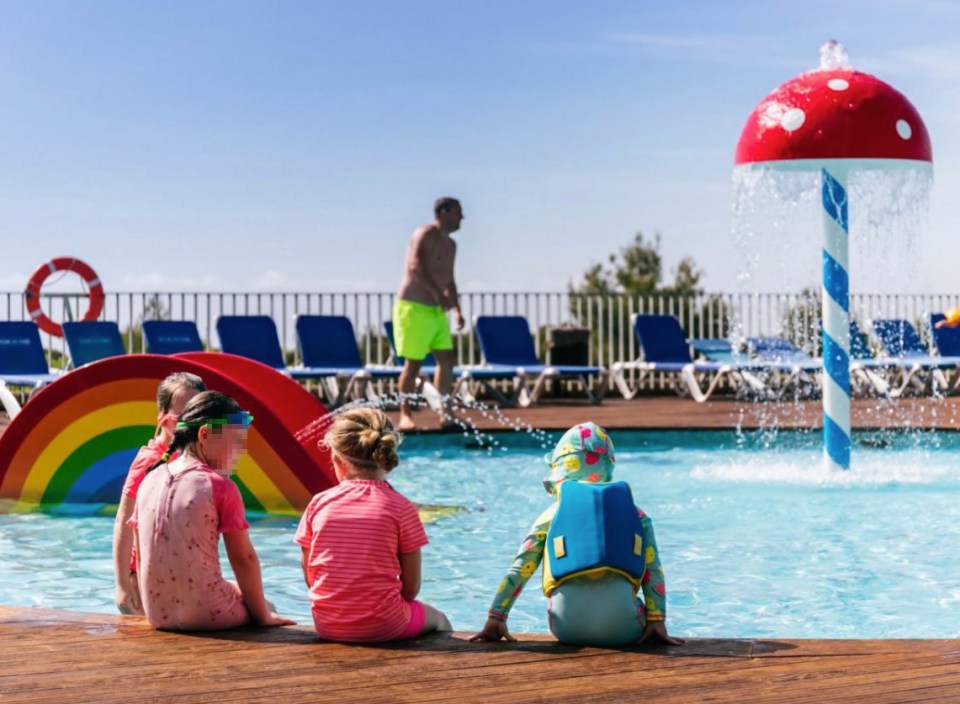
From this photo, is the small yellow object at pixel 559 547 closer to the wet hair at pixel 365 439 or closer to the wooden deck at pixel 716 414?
the wet hair at pixel 365 439

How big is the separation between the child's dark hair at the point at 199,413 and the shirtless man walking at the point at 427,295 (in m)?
7.45

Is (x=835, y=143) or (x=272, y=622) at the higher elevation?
(x=835, y=143)

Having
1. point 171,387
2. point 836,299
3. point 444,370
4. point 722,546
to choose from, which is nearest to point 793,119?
point 836,299

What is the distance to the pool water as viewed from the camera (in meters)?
5.50

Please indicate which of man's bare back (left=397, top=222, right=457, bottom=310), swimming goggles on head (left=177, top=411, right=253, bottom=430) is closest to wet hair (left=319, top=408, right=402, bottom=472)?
swimming goggles on head (left=177, top=411, right=253, bottom=430)

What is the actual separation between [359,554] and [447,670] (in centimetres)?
41

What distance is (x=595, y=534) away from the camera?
141 inches

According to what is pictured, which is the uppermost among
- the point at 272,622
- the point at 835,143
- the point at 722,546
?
the point at 835,143

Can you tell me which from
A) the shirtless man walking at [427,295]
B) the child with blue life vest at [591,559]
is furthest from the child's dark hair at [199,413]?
the shirtless man walking at [427,295]

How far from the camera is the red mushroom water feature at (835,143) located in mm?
8461

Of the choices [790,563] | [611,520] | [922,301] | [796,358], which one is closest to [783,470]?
[790,563]

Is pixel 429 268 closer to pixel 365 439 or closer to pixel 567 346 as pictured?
pixel 567 346

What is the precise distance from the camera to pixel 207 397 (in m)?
3.82

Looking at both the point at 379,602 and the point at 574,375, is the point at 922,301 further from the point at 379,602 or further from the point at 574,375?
the point at 379,602
